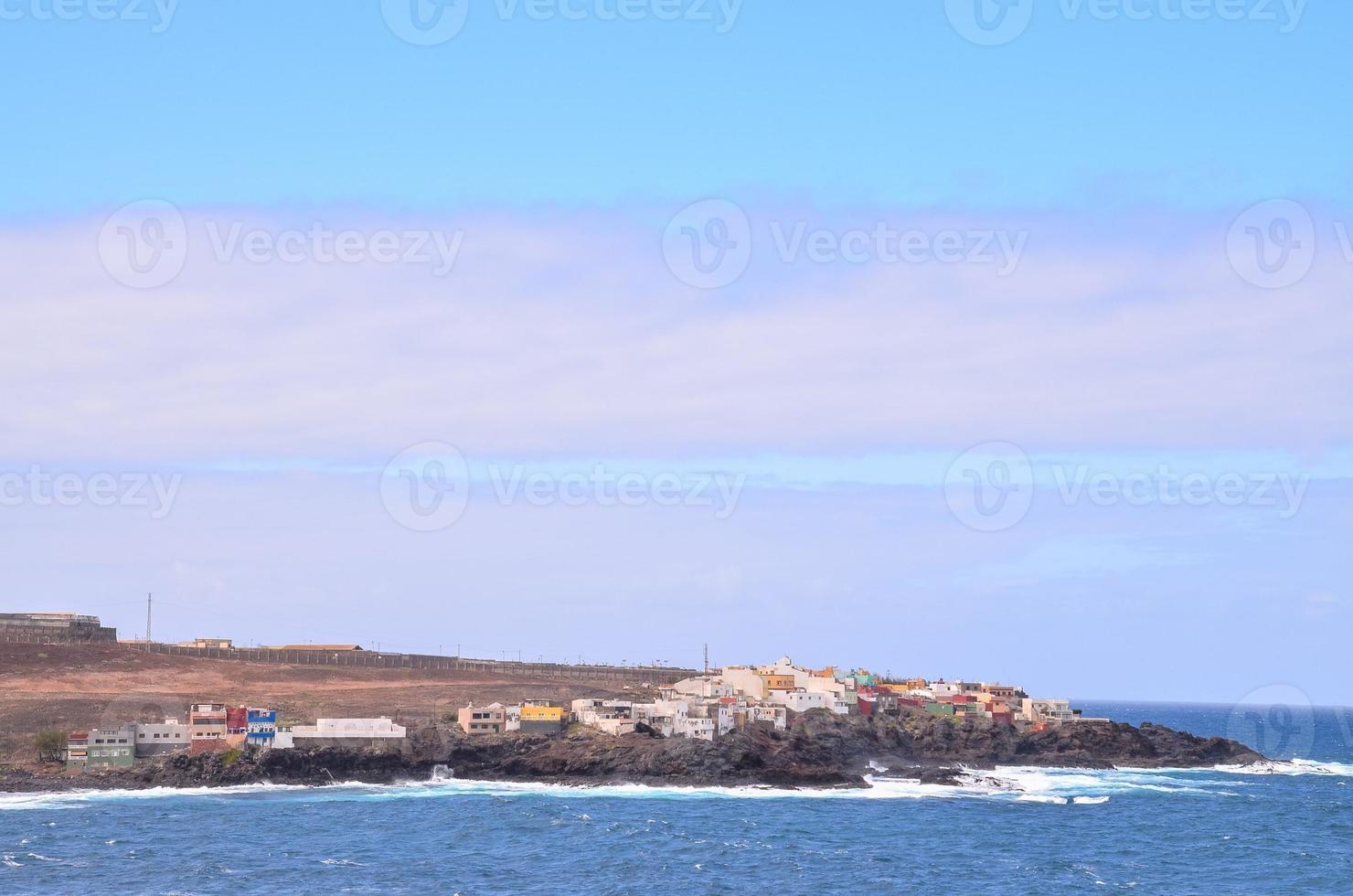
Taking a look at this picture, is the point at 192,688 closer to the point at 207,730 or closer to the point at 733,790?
the point at 207,730

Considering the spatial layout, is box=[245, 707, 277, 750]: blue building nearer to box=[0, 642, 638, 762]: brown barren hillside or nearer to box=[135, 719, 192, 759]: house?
box=[135, 719, 192, 759]: house

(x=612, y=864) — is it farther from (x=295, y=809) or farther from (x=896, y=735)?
(x=896, y=735)

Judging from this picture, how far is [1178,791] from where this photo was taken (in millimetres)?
115688

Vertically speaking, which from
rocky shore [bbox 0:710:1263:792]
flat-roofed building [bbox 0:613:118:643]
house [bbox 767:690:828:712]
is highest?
flat-roofed building [bbox 0:613:118:643]

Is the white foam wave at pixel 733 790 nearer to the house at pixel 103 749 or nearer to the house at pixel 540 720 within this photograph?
the house at pixel 103 749

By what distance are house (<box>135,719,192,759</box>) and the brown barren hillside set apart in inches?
393

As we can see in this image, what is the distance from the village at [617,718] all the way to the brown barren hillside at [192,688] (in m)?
5.95

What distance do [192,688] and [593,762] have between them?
170 ft

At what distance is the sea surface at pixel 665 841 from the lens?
7125 cm

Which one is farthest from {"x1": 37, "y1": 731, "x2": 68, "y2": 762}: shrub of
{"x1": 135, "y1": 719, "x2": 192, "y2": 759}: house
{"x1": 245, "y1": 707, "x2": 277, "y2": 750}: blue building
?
{"x1": 245, "y1": 707, "x2": 277, "y2": 750}: blue building

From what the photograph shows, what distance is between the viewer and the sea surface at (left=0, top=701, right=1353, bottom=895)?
71.2m

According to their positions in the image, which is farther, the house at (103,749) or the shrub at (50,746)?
the shrub at (50,746)

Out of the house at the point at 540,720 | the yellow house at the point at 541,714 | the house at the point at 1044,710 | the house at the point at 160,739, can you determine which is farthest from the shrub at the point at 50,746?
the house at the point at 1044,710

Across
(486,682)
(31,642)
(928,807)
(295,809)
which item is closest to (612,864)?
(295,809)
